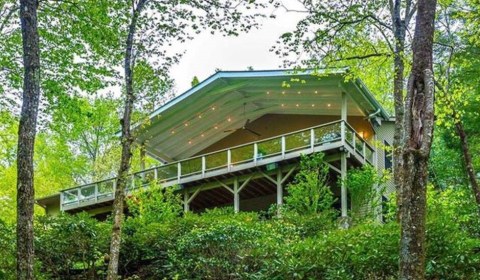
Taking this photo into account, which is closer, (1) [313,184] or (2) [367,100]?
(1) [313,184]

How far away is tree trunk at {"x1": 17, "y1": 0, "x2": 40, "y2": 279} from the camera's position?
680 centimetres

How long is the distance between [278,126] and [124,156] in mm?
10191

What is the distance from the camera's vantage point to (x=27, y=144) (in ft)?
23.5

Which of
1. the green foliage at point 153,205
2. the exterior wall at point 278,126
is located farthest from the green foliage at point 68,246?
the exterior wall at point 278,126

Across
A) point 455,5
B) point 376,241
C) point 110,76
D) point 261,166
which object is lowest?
point 376,241

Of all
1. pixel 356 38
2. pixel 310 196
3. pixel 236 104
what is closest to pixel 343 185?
pixel 310 196

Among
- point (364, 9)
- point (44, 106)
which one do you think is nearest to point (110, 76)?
point (44, 106)

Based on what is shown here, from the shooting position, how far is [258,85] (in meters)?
17.3

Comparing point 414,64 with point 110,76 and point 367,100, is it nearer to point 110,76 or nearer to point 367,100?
point 110,76

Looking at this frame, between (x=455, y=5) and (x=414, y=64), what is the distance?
27.6ft

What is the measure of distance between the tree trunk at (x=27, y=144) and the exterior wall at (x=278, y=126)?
12.2 metres

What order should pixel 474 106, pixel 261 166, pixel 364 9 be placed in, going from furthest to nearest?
1. pixel 261 166
2. pixel 474 106
3. pixel 364 9

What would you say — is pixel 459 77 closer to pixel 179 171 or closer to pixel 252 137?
pixel 252 137

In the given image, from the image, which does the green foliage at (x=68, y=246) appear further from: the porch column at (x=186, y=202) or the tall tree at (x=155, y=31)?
the porch column at (x=186, y=202)
